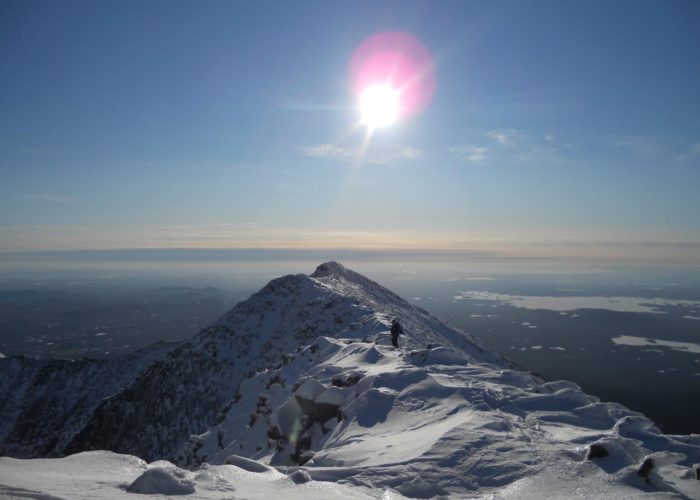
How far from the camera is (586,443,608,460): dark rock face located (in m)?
11.6

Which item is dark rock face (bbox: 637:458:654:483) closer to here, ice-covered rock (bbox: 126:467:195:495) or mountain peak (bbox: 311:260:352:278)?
ice-covered rock (bbox: 126:467:195:495)

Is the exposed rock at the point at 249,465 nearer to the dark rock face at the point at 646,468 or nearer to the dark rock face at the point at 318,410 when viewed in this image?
the dark rock face at the point at 318,410

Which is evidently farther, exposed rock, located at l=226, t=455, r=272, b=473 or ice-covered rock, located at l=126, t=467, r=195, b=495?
exposed rock, located at l=226, t=455, r=272, b=473

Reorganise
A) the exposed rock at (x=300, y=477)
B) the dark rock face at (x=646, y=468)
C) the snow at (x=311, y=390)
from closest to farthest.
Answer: the dark rock face at (x=646, y=468)
the exposed rock at (x=300, y=477)
the snow at (x=311, y=390)

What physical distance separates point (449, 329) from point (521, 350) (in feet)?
307

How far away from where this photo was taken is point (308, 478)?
35.5ft

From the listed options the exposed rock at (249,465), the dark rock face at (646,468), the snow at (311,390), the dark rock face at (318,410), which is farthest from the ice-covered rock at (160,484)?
the snow at (311,390)

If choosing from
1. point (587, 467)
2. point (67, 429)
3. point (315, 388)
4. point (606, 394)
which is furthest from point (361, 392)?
point (606, 394)

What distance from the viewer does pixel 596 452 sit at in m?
11.6

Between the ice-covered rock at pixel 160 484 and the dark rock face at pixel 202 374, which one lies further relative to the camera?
the dark rock face at pixel 202 374

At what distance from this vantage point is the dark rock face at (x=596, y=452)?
37.9 ft

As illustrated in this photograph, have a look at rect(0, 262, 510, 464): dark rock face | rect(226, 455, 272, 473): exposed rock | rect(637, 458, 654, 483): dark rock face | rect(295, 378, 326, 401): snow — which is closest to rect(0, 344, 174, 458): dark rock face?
rect(0, 262, 510, 464): dark rock face

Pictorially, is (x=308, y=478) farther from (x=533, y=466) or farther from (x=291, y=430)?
(x=291, y=430)

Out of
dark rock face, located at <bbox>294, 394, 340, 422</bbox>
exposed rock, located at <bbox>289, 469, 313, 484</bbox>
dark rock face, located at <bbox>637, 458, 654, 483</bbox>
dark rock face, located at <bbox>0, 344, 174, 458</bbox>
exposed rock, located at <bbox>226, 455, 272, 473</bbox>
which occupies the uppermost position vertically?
dark rock face, located at <bbox>637, 458, 654, 483</bbox>
